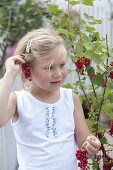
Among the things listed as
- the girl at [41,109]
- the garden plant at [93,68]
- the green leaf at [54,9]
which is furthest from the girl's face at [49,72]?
the green leaf at [54,9]

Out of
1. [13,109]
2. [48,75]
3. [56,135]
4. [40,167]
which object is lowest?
[40,167]

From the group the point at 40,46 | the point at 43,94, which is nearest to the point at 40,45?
the point at 40,46

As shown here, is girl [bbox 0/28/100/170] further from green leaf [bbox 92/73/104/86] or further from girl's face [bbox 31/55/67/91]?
green leaf [bbox 92/73/104/86]

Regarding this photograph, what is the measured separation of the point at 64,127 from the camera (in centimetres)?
190

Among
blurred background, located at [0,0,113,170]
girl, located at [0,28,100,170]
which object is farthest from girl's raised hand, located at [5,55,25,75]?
blurred background, located at [0,0,113,170]

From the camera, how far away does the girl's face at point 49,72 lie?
1.79 metres

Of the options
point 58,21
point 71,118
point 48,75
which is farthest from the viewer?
point 58,21

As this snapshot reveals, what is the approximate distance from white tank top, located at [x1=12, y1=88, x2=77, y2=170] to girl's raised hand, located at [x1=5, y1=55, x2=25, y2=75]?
0.45 ft

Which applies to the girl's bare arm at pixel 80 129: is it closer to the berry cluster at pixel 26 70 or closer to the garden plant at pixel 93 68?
the garden plant at pixel 93 68

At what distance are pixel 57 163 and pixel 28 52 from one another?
0.48m

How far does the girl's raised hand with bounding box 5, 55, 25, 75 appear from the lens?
1803mm

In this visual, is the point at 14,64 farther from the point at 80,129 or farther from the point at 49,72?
the point at 80,129

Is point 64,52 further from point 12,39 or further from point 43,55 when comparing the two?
point 12,39

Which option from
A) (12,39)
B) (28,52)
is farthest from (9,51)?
(28,52)
